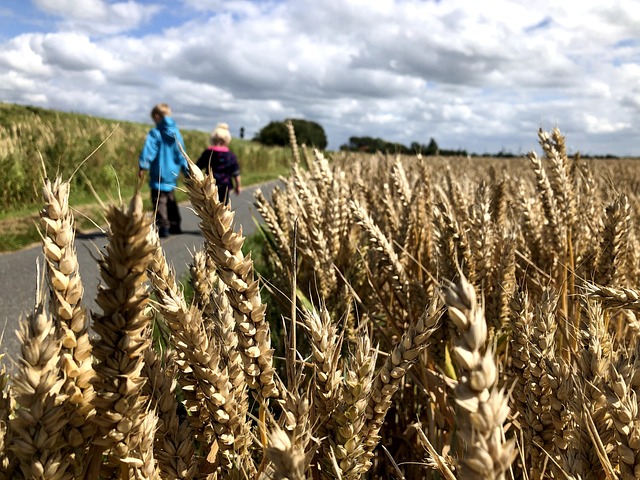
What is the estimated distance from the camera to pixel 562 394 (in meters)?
0.98

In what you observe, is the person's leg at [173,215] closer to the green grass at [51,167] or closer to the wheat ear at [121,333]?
the green grass at [51,167]

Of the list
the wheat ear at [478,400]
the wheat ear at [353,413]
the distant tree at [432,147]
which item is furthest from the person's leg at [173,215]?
the wheat ear at [478,400]

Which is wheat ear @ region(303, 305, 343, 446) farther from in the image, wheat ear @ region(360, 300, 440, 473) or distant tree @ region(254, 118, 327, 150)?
distant tree @ region(254, 118, 327, 150)

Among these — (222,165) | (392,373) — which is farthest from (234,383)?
(222,165)

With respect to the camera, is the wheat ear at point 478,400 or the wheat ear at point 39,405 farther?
the wheat ear at point 39,405

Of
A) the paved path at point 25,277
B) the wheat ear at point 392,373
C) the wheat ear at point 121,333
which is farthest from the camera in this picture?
the paved path at point 25,277

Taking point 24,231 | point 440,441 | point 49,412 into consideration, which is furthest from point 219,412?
point 24,231

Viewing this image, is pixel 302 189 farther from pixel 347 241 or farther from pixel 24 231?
pixel 24 231

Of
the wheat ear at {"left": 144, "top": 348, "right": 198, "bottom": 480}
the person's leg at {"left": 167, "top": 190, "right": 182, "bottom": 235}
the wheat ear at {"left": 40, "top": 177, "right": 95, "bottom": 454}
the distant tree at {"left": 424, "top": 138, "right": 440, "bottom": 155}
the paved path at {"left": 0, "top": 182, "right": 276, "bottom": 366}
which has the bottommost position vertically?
the paved path at {"left": 0, "top": 182, "right": 276, "bottom": 366}

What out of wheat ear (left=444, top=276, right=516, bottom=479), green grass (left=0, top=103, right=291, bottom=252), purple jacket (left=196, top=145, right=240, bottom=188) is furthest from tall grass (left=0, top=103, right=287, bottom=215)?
wheat ear (left=444, top=276, right=516, bottom=479)

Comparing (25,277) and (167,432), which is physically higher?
(167,432)

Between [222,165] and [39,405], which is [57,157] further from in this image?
[39,405]

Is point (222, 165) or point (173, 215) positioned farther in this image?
point (173, 215)

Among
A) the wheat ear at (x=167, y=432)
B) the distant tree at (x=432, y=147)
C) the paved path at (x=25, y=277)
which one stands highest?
the distant tree at (x=432, y=147)
